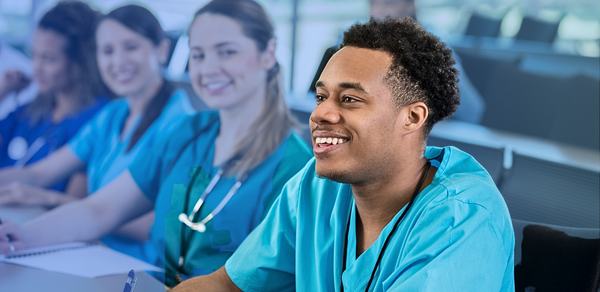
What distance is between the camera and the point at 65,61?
2.14 metres

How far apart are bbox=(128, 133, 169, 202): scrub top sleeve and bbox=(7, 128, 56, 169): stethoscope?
0.63m

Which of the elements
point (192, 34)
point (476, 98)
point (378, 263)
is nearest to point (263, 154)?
point (192, 34)

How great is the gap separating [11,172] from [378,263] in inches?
77.2

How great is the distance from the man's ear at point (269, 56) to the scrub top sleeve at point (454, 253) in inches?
36.0

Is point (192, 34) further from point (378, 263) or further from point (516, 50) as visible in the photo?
point (378, 263)

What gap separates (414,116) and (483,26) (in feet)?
2.25

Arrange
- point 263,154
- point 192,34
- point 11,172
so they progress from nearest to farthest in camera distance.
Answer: point 263,154 < point 192,34 < point 11,172

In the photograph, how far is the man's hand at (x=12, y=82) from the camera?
2254 millimetres

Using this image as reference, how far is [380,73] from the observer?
2.69 ft

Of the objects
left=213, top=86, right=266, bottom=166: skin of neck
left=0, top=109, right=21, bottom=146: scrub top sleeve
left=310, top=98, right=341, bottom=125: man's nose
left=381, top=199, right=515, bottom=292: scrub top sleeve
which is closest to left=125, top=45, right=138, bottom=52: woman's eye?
left=213, top=86, right=266, bottom=166: skin of neck

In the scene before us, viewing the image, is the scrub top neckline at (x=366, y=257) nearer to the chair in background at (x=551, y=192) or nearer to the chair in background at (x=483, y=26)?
the chair in background at (x=551, y=192)

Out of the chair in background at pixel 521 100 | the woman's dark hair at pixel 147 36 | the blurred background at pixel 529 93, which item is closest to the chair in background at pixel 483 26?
the blurred background at pixel 529 93

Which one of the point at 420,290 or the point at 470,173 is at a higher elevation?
the point at 470,173

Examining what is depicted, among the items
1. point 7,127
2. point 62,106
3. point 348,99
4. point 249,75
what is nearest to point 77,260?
point 249,75
